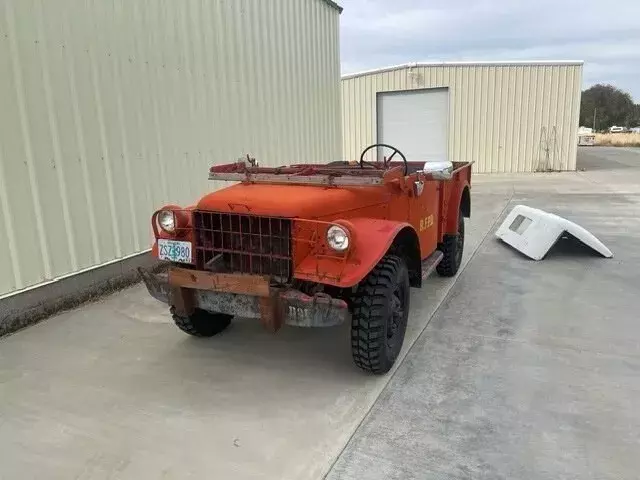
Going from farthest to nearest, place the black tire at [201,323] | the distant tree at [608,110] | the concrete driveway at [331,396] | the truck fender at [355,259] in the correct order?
the distant tree at [608,110] < the black tire at [201,323] < the truck fender at [355,259] < the concrete driveway at [331,396]

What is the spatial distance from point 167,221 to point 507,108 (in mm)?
16897

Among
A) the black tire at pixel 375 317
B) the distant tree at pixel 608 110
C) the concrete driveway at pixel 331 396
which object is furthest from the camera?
the distant tree at pixel 608 110

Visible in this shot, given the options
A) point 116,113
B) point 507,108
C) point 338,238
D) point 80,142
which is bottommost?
point 338,238

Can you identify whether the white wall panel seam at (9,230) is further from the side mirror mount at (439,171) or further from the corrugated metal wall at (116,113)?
the side mirror mount at (439,171)

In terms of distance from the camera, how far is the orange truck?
10.3 feet

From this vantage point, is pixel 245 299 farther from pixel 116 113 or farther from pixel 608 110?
pixel 608 110

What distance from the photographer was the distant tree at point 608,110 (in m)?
64.5

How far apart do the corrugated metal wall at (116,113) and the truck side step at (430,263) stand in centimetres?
324

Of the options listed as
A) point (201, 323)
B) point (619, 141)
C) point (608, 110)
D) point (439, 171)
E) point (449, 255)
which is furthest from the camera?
point (608, 110)

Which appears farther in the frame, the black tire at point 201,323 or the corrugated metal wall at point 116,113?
the corrugated metal wall at point 116,113

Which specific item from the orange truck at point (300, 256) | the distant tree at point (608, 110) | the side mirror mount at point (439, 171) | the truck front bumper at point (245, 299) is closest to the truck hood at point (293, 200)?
the orange truck at point (300, 256)

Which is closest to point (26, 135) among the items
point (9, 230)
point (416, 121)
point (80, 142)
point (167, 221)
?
point (80, 142)

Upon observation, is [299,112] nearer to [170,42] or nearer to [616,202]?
[170,42]

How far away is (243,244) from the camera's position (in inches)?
138
